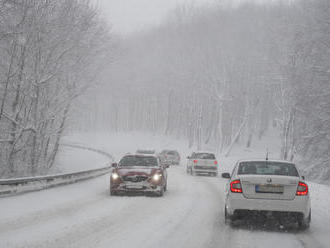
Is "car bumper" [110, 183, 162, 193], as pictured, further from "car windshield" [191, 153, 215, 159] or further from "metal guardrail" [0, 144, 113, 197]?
"car windshield" [191, 153, 215, 159]

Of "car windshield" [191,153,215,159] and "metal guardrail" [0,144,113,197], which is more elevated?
"car windshield" [191,153,215,159]

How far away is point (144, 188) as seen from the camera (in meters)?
15.0

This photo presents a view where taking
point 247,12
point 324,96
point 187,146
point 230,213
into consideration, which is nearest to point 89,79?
point 324,96

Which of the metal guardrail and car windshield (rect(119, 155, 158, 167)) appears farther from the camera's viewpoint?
car windshield (rect(119, 155, 158, 167))

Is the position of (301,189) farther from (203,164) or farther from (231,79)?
(231,79)

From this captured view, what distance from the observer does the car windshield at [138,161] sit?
Answer: 1636 centimetres

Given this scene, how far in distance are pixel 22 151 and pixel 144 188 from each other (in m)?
9.90

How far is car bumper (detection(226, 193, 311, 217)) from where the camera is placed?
30.1 ft

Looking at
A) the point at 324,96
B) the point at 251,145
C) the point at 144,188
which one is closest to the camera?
the point at 144,188

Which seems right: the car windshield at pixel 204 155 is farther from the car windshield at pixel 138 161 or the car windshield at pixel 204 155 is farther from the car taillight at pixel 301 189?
the car taillight at pixel 301 189

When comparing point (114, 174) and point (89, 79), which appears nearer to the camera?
point (114, 174)

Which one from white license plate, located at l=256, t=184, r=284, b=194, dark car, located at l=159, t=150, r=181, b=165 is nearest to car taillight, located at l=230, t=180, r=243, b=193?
white license plate, located at l=256, t=184, r=284, b=194

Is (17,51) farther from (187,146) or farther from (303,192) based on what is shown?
(187,146)

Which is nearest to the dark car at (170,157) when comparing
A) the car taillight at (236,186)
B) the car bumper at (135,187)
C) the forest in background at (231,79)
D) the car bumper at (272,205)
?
the forest in background at (231,79)
